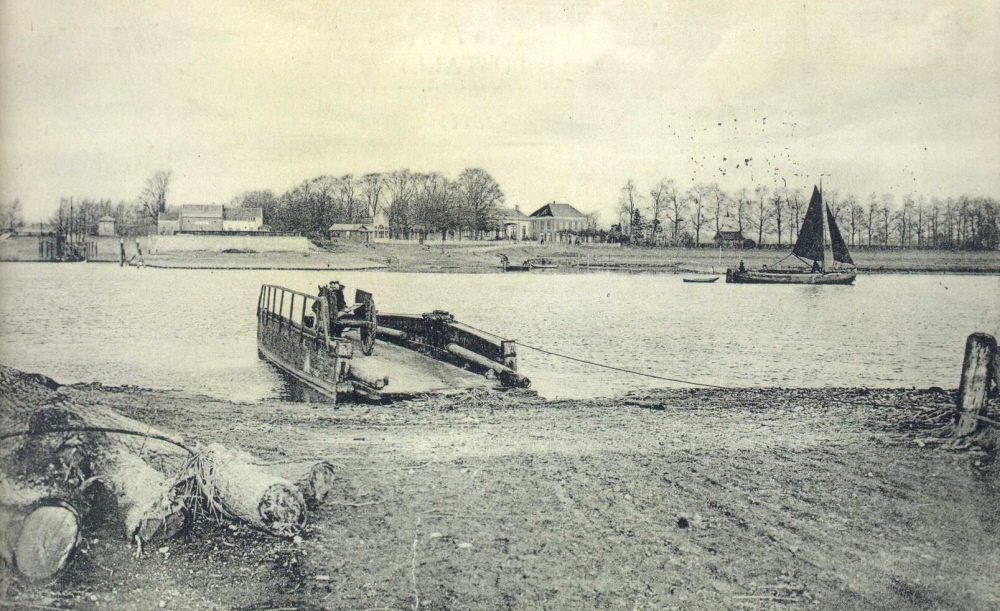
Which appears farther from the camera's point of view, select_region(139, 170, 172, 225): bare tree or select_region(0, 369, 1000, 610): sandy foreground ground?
select_region(139, 170, 172, 225): bare tree

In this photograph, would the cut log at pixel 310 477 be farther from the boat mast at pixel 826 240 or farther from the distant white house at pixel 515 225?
the boat mast at pixel 826 240

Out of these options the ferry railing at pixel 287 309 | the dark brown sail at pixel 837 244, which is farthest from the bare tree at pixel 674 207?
the ferry railing at pixel 287 309

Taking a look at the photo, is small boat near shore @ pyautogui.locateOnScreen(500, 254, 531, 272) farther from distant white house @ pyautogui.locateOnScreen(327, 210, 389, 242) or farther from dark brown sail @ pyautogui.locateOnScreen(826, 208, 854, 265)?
dark brown sail @ pyautogui.locateOnScreen(826, 208, 854, 265)

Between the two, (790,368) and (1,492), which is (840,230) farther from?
(1,492)

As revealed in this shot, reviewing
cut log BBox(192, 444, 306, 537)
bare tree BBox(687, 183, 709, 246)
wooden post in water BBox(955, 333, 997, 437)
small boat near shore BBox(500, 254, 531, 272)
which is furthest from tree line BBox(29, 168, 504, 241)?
wooden post in water BBox(955, 333, 997, 437)

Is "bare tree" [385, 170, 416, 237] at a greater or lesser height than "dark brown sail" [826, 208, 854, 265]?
greater

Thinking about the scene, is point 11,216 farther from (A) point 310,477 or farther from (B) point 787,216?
(B) point 787,216
